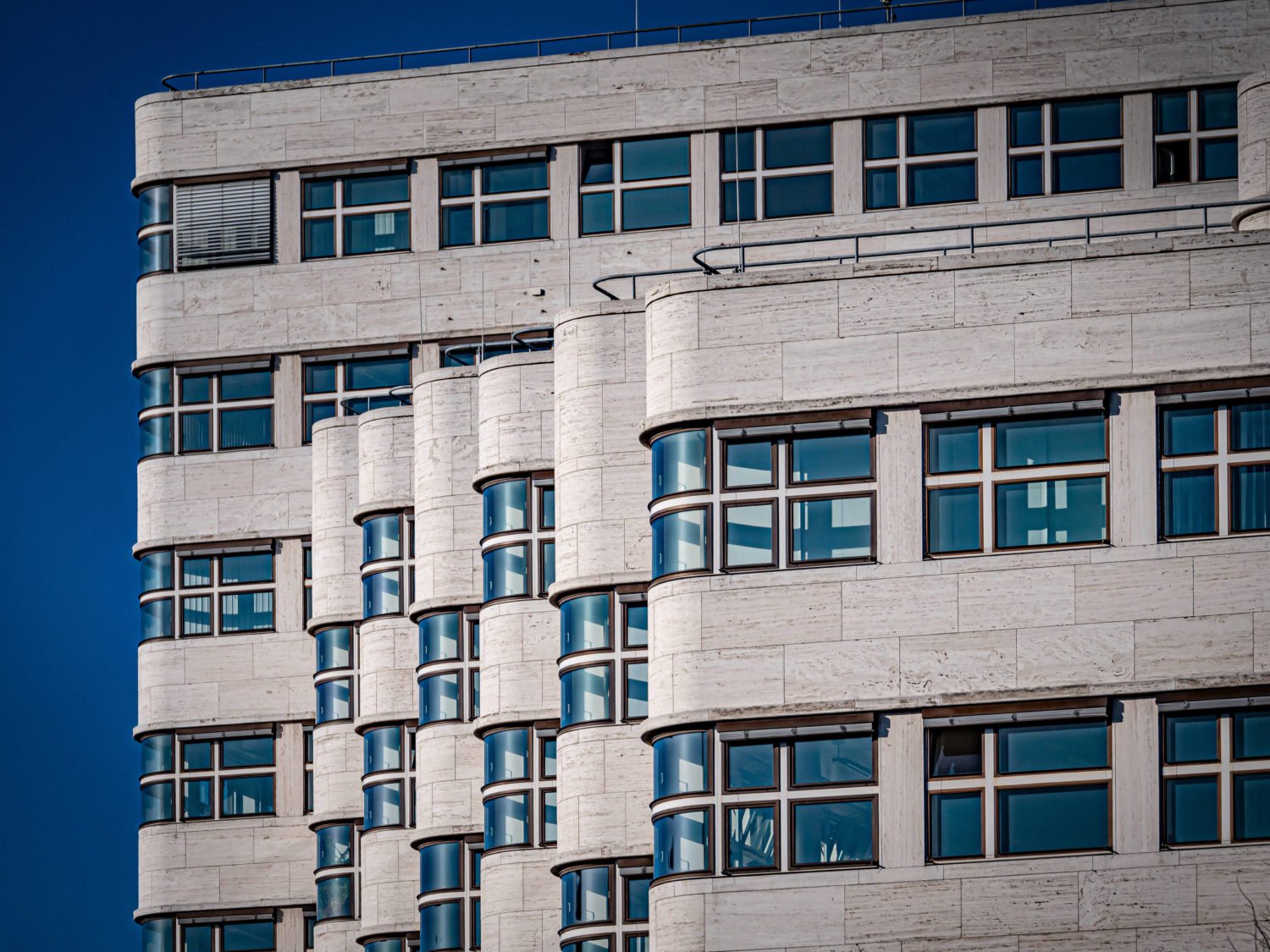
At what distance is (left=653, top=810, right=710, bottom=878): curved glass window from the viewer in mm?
46062

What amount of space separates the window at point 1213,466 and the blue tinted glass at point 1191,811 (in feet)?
10.5

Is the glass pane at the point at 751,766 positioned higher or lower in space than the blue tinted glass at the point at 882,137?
lower

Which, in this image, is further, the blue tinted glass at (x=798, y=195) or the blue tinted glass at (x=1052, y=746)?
the blue tinted glass at (x=798, y=195)

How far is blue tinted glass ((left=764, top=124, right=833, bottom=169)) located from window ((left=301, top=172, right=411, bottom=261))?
24.4 ft

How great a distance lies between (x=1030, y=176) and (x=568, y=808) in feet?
60.8

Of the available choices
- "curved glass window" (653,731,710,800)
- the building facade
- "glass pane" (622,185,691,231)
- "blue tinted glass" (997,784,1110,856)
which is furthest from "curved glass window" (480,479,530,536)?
"blue tinted glass" (997,784,1110,856)

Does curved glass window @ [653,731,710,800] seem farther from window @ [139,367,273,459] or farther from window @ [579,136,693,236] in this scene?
window @ [139,367,273,459]

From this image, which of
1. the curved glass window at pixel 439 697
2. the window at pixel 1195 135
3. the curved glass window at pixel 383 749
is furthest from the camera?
the window at pixel 1195 135

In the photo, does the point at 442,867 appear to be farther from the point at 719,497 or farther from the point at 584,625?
the point at 719,497

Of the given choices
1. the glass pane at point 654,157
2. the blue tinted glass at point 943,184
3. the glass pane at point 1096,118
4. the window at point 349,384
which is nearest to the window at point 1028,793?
the blue tinted glass at point 943,184

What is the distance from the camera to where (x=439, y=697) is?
200 feet

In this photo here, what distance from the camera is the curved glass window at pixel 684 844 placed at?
46062 millimetres

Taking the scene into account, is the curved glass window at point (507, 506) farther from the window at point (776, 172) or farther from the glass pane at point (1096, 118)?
the glass pane at point (1096, 118)

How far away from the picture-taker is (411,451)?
63906mm
